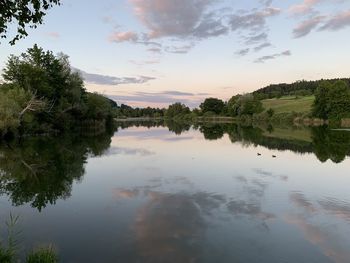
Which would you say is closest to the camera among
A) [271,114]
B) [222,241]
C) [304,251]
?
[304,251]

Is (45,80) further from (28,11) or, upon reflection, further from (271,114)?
(271,114)

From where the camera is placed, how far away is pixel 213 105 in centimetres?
16550

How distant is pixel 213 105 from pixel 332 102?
7707cm

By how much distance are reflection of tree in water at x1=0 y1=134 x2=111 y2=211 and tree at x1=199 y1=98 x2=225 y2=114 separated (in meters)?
135

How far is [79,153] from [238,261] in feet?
83.2

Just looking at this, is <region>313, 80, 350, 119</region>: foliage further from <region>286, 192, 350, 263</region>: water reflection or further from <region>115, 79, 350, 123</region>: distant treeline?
<region>286, 192, 350, 263</region>: water reflection

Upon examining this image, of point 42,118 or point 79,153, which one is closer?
point 79,153

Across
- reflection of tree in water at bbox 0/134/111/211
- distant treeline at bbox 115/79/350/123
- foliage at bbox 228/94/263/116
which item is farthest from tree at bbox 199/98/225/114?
reflection of tree in water at bbox 0/134/111/211

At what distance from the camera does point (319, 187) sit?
57.3 feet

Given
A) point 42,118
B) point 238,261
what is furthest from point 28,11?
point 42,118

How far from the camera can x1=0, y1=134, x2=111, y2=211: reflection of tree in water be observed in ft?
52.0

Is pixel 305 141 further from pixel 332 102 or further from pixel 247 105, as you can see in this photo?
pixel 247 105

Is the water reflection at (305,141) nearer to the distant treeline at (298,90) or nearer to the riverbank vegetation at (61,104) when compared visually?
the riverbank vegetation at (61,104)

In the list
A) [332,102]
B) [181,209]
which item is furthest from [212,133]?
[181,209]
